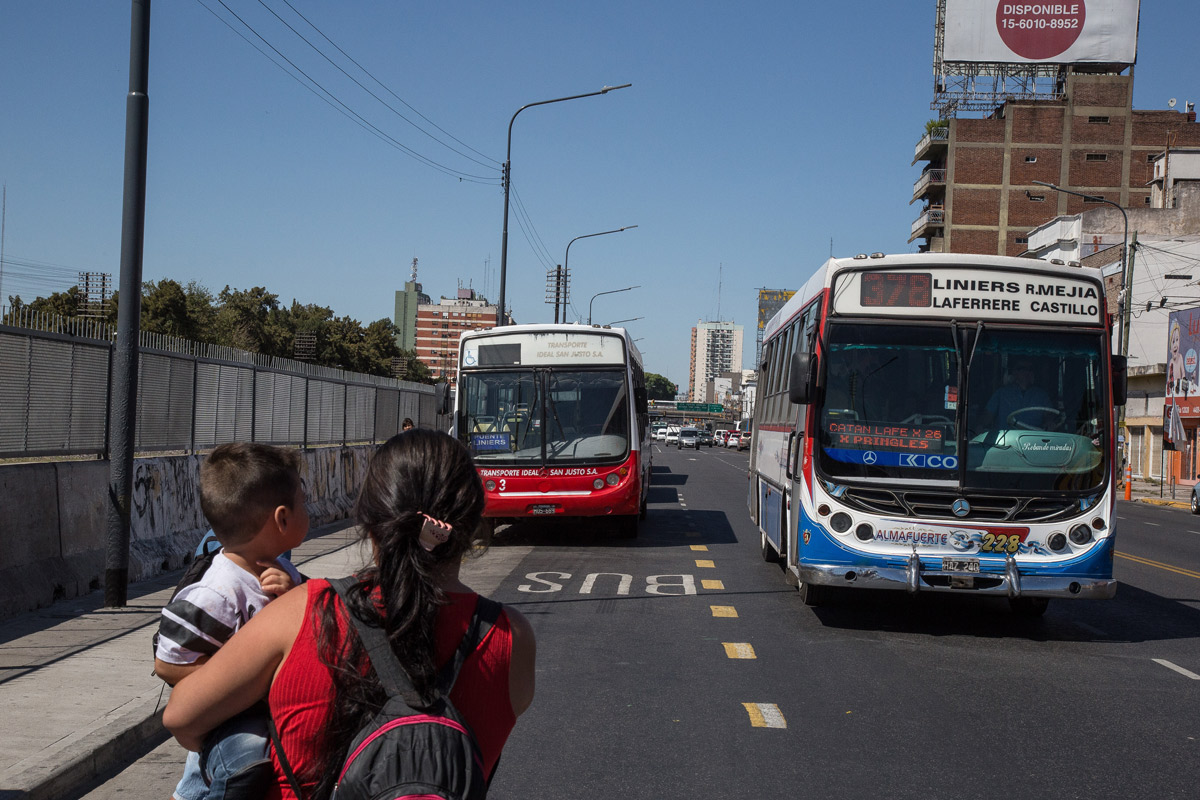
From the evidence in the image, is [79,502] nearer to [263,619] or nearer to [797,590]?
[797,590]

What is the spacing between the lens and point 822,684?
23.9 ft

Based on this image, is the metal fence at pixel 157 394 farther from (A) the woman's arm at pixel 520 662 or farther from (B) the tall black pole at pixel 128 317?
(A) the woman's arm at pixel 520 662

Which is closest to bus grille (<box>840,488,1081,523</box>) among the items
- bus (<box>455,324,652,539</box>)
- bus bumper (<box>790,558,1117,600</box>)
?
bus bumper (<box>790,558,1117,600</box>)

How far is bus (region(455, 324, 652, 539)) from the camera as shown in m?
15.5

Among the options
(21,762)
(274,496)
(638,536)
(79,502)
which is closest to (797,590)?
(638,536)

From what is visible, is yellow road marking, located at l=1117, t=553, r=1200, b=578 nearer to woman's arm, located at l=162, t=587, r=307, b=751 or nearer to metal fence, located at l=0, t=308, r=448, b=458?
metal fence, located at l=0, t=308, r=448, b=458

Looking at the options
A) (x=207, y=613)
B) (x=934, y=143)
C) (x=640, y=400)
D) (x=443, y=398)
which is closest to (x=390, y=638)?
(x=207, y=613)

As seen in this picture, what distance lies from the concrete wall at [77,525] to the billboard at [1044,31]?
6250cm

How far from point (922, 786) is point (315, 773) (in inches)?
150

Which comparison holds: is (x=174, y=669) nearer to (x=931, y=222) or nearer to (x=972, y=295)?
(x=972, y=295)

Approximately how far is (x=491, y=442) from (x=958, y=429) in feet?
26.2

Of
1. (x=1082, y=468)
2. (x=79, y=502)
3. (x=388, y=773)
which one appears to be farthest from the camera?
(x=79, y=502)

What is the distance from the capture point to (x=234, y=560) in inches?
110

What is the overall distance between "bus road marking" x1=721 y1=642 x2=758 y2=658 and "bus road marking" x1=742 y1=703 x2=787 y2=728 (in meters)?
1.48
